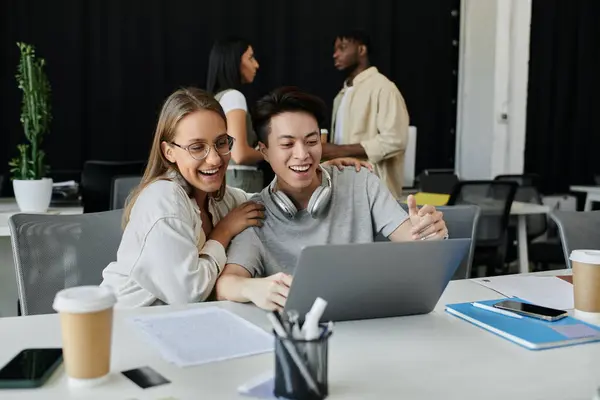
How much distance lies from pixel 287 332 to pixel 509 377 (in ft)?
1.18

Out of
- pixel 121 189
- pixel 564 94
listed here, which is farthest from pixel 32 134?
pixel 564 94

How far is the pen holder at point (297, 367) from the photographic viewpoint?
88 cm

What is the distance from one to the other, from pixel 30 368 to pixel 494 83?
555 centimetres

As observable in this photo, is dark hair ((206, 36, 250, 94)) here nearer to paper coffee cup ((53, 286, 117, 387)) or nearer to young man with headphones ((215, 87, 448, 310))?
young man with headphones ((215, 87, 448, 310))

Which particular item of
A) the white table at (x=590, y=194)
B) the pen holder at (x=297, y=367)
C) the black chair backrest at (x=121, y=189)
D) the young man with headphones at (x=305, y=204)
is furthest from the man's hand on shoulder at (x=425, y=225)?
the white table at (x=590, y=194)

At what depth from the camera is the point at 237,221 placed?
1.61 metres

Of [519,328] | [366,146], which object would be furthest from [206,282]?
[366,146]

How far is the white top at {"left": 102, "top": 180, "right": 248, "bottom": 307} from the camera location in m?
1.40

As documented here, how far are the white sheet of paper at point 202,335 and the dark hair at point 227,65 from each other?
1.90 m

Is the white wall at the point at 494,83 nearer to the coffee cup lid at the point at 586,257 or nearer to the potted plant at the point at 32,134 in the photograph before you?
the potted plant at the point at 32,134

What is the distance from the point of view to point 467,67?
6215 millimetres

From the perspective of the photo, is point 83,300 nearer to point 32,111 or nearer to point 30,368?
point 30,368

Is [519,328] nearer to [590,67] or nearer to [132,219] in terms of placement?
[132,219]

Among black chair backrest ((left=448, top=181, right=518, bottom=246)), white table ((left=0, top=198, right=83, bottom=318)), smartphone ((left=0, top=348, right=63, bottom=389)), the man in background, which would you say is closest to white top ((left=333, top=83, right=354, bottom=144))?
the man in background
